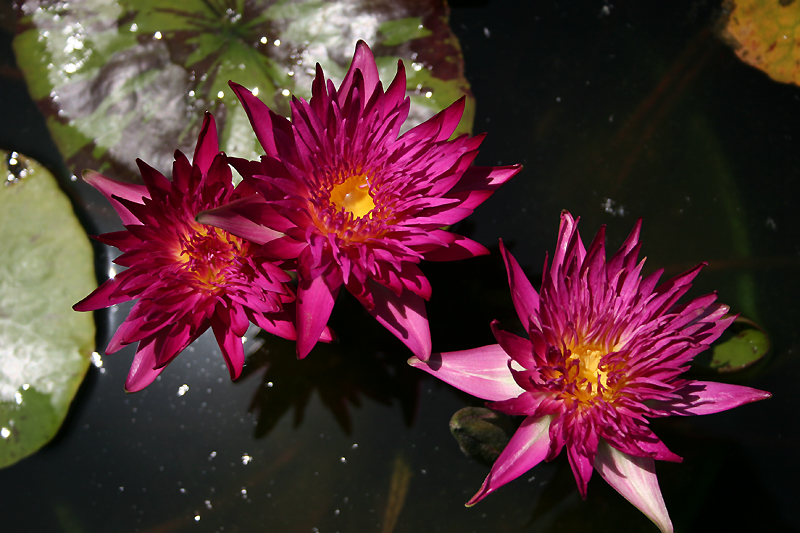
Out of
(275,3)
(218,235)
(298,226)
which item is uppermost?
(275,3)

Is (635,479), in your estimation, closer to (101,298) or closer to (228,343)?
(228,343)

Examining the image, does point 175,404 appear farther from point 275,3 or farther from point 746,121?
point 746,121

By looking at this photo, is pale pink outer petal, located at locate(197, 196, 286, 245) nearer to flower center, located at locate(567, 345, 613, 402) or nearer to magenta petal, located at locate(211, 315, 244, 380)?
magenta petal, located at locate(211, 315, 244, 380)

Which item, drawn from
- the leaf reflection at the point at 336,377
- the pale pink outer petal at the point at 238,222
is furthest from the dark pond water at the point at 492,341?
the pale pink outer petal at the point at 238,222

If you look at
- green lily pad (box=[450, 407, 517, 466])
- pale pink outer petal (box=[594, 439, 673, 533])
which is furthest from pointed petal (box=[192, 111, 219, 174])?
pale pink outer petal (box=[594, 439, 673, 533])

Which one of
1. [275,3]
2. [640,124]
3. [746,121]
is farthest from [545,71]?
[275,3]

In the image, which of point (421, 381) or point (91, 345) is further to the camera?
point (421, 381)
